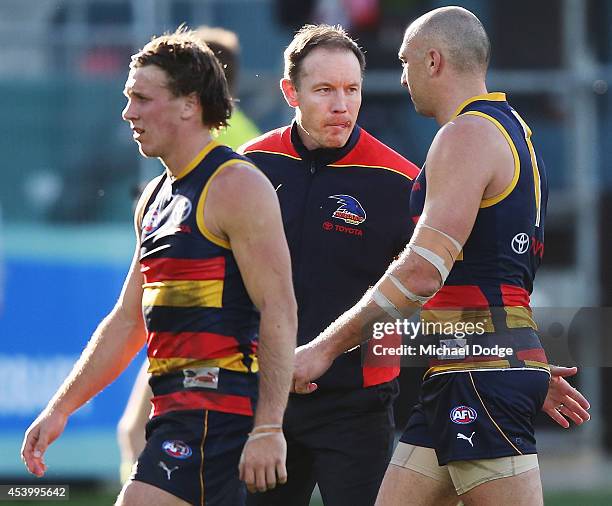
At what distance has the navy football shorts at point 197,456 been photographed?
439cm

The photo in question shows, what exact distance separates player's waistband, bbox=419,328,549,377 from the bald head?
1.01m

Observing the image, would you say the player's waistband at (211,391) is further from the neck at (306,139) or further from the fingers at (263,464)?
the neck at (306,139)

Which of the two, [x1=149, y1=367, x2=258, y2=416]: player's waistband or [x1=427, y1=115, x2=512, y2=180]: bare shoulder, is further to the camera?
[x1=427, y1=115, x2=512, y2=180]: bare shoulder

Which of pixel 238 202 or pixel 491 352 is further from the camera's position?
pixel 491 352

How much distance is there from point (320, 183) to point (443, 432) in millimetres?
1329

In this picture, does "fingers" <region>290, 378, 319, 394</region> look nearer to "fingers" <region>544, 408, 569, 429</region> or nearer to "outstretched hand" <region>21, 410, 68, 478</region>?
"outstretched hand" <region>21, 410, 68, 478</region>

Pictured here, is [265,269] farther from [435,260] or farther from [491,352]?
[491,352]

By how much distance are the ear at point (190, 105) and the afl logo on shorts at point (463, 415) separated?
Result: 4.57ft

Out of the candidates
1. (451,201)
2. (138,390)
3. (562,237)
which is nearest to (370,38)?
(562,237)

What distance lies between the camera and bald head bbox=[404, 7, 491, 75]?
5.05m

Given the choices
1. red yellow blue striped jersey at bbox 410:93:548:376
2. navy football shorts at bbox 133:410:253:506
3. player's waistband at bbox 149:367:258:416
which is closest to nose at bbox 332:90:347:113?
red yellow blue striped jersey at bbox 410:93:548:376

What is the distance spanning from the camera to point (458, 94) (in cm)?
504

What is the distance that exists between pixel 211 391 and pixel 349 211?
1434 mm

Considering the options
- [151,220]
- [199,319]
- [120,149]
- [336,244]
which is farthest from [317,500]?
[199,319]
